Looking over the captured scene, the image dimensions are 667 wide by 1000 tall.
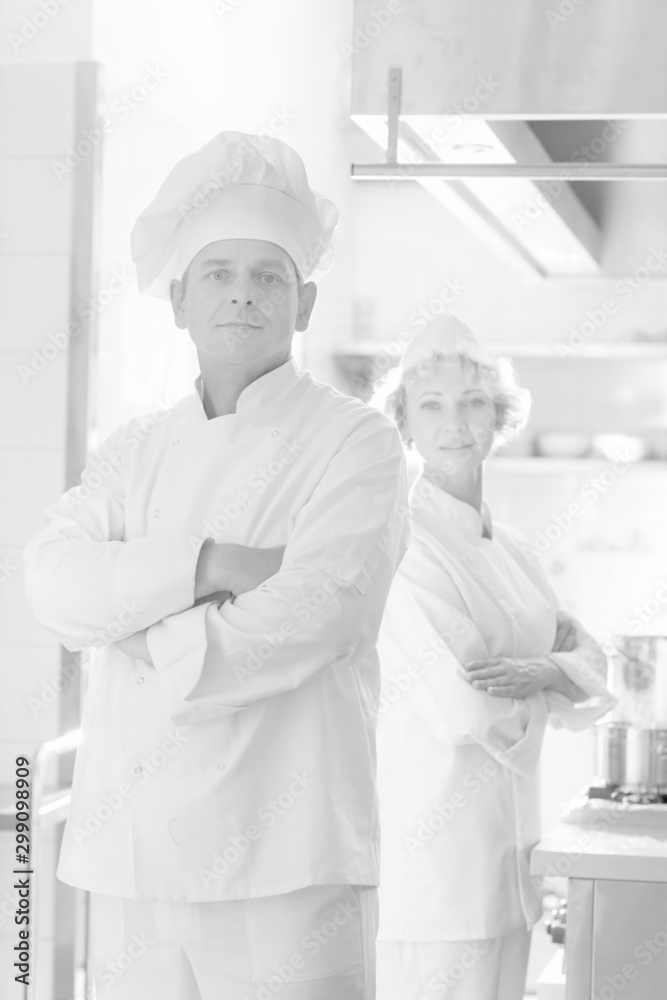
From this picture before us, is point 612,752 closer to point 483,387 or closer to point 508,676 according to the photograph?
point 508,676

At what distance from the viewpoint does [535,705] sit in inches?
83.5

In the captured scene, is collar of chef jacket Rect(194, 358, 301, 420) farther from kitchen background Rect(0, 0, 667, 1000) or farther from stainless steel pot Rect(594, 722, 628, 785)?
stainless steel pot Rect(594, 722, 628, 785)

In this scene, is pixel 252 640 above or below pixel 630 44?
below

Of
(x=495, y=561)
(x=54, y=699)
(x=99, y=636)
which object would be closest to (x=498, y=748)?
(x=495, y=561)

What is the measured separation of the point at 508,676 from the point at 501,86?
949 mm

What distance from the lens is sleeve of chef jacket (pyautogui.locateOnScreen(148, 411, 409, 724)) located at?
1450 mm

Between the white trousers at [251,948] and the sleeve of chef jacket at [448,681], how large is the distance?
536mm

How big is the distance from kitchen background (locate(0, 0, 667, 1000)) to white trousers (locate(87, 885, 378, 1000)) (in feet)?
2.60

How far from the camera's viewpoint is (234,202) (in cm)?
163

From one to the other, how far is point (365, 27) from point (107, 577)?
2.81 ft

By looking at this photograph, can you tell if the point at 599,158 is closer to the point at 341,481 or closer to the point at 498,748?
the point at 341,481

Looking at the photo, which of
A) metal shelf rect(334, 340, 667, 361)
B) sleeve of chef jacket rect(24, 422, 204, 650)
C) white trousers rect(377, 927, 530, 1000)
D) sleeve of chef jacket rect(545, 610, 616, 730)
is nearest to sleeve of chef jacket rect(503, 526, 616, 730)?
sleeve of chef jacket rect(545, 610, 616, 730)

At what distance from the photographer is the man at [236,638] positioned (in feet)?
4.77

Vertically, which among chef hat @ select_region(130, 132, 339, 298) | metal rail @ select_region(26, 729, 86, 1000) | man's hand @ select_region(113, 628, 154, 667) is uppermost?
chef hat @ select_region(130, 132, 339, 298)
